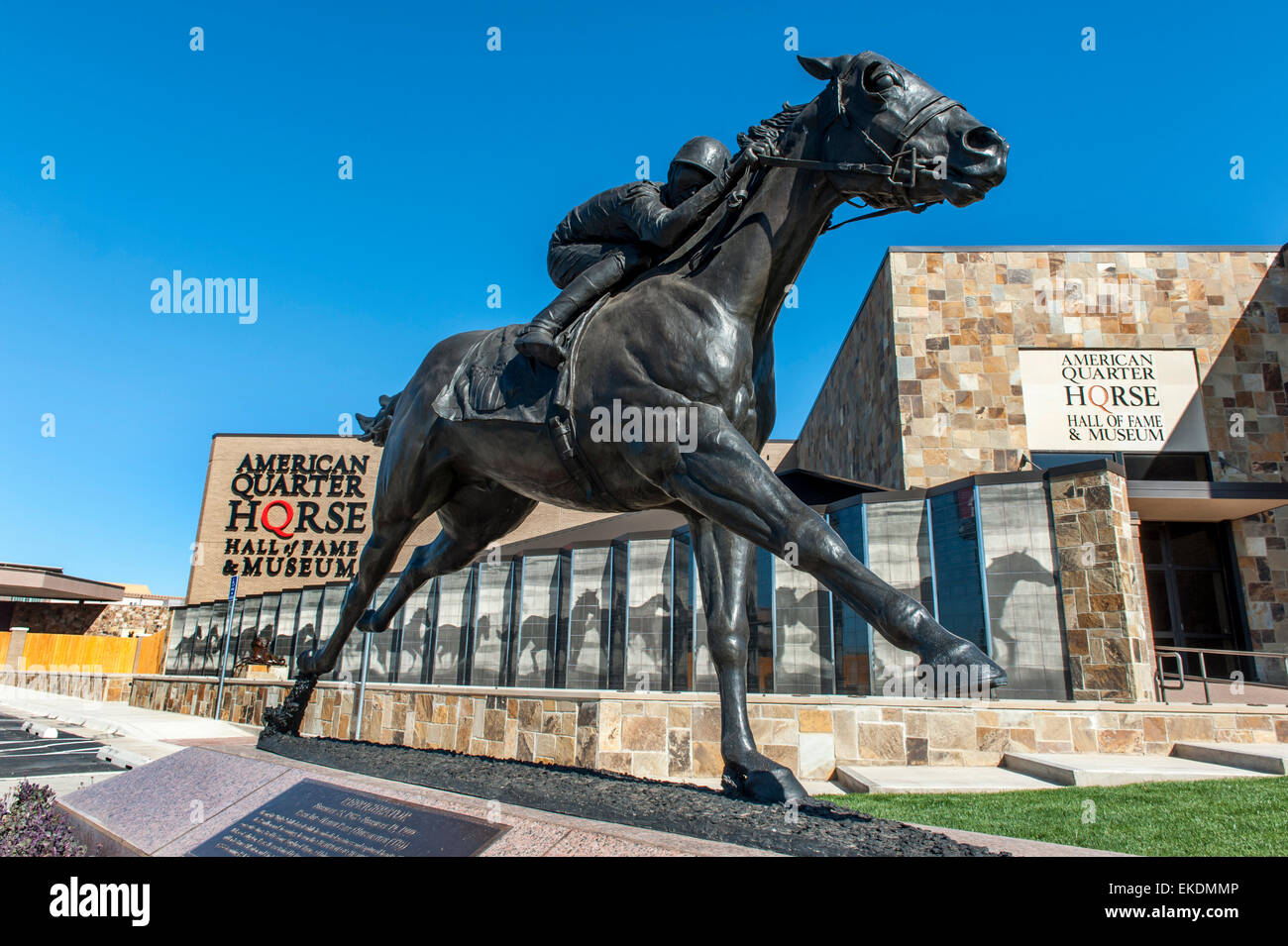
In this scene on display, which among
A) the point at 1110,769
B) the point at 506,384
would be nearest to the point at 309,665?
the point at 506,384

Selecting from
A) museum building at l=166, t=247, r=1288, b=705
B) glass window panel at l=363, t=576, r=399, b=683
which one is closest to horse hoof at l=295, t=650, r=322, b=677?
museum building at l=166, t=247, r=1288, b=705

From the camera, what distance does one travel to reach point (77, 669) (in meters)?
30.1

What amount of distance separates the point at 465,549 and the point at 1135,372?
2103 centimetres

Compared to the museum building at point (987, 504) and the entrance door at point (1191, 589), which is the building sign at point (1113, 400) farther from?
the entrance door at point (1191, 589)

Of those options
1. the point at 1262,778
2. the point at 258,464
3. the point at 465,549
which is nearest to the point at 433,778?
the point at 465,549

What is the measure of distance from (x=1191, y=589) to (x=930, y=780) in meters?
15.9

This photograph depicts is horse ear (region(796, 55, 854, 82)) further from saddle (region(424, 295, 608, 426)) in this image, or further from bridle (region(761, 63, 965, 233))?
saddle (region(424, 295, 608, 426))

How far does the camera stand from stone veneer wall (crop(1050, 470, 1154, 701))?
1308 cm

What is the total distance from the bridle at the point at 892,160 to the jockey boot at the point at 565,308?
0.84 meters

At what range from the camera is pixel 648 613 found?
1683 cm

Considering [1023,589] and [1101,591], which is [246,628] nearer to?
[1023,589]

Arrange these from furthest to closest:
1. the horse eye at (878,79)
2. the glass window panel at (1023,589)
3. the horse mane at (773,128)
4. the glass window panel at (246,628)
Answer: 1. the glass window panel at (246,628)
2. the glass window panel at (1023,589)
3. the horse mane at (773,128)
4. the horse eye at (878,79)

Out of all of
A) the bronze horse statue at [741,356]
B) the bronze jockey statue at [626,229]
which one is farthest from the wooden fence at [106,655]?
the bronze horse statue at [741,356]

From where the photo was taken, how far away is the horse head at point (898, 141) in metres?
2.97
